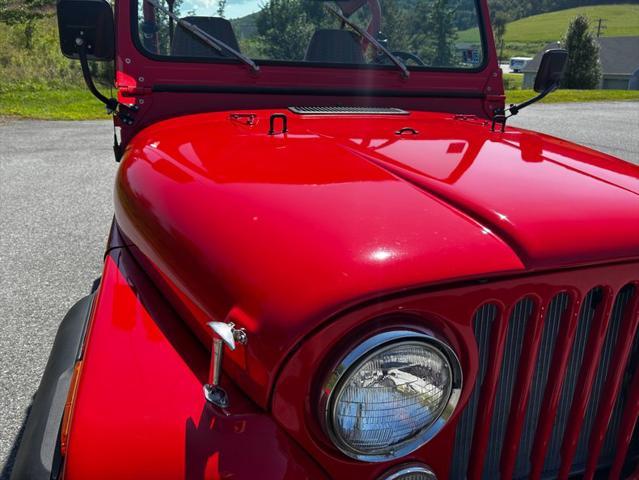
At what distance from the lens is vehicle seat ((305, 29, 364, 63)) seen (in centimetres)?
283

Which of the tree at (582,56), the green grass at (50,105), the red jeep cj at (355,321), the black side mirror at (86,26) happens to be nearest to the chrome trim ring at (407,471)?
the red jeep cj at (355,321)

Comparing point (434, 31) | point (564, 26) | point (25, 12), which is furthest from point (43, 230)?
point (564, 26)

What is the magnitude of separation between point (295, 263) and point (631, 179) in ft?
3.47

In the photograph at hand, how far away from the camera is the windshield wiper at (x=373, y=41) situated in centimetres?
278

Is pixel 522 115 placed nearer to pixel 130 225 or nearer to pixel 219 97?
pixel 219 97

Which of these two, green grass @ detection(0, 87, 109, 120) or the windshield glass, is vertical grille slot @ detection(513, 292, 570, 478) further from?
green grass @ detection(0, 87, 109, 120)

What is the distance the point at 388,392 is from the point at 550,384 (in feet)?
1.44

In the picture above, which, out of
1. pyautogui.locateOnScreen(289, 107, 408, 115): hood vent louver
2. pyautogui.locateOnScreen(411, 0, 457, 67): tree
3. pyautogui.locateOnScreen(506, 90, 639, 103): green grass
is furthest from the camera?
pyautogui.locateOnScreen(506, 90, 639, 103): green grass

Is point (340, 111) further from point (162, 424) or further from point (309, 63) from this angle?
point (162, 424)

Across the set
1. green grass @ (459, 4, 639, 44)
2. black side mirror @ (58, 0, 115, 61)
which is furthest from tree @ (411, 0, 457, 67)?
green grass @ (459, 4, 639, 44)

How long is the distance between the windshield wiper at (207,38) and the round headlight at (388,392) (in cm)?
189

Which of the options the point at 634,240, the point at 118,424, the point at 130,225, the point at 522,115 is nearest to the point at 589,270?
the point at 634,240

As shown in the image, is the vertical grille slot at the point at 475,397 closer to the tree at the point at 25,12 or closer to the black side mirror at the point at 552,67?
the black side mirror at the point at 552,67

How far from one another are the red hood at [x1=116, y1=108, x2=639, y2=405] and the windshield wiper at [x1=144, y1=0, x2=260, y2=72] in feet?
2.65
